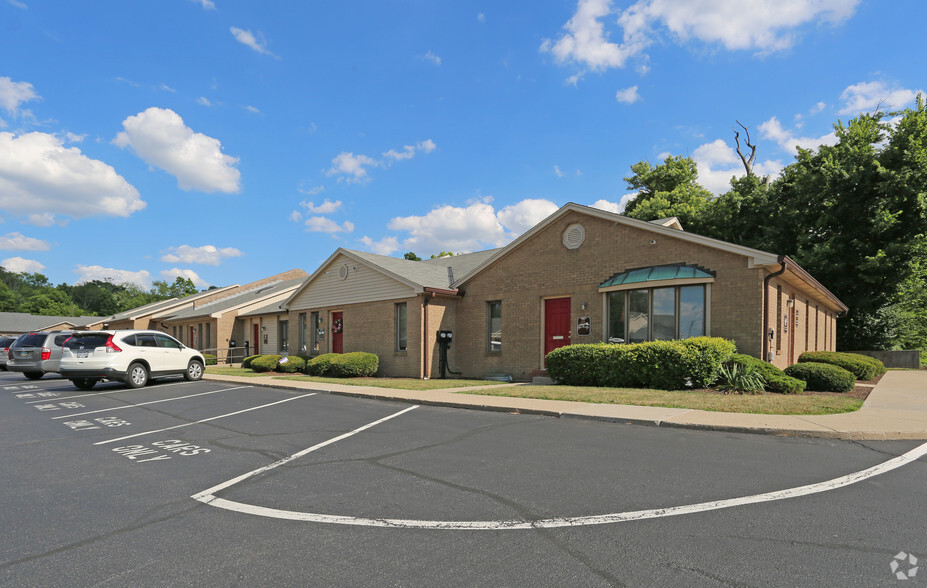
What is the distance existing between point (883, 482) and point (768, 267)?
8726 millimetres

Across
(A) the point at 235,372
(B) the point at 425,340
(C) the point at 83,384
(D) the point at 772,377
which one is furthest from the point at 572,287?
(C) the point at 83,384

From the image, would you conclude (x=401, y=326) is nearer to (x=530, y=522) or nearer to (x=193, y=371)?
(x=193, y=371)

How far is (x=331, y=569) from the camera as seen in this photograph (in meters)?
3.45

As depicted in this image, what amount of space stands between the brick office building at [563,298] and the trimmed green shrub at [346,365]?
62 centimetres

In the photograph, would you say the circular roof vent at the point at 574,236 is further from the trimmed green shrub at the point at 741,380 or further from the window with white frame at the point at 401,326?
the window with white frame at the point at 401,326

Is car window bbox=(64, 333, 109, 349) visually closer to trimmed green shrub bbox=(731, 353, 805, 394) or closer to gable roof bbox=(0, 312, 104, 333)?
trimmed green shrub bbox=(731, 353, 805, 394)

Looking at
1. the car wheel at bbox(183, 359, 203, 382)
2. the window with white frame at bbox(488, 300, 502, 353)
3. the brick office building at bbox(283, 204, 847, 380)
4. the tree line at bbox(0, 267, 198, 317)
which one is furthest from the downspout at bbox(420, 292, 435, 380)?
the tree line at bbox(0, 267, 198, 317)

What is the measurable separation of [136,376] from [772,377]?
56.4ft

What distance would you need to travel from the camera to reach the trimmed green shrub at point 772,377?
38.5ft

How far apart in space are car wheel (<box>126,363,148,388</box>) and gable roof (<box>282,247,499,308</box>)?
8.28m

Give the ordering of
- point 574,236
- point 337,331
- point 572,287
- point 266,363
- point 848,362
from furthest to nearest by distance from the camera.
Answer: point 337,331
point 266,363
point 848,362
point 574,236
point 572,287

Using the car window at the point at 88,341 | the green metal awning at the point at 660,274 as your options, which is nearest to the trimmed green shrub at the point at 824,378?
the green metal awning at the point at 660,274

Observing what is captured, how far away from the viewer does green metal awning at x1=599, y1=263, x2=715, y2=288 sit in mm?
13812

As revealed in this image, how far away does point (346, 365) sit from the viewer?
61.5 ft
